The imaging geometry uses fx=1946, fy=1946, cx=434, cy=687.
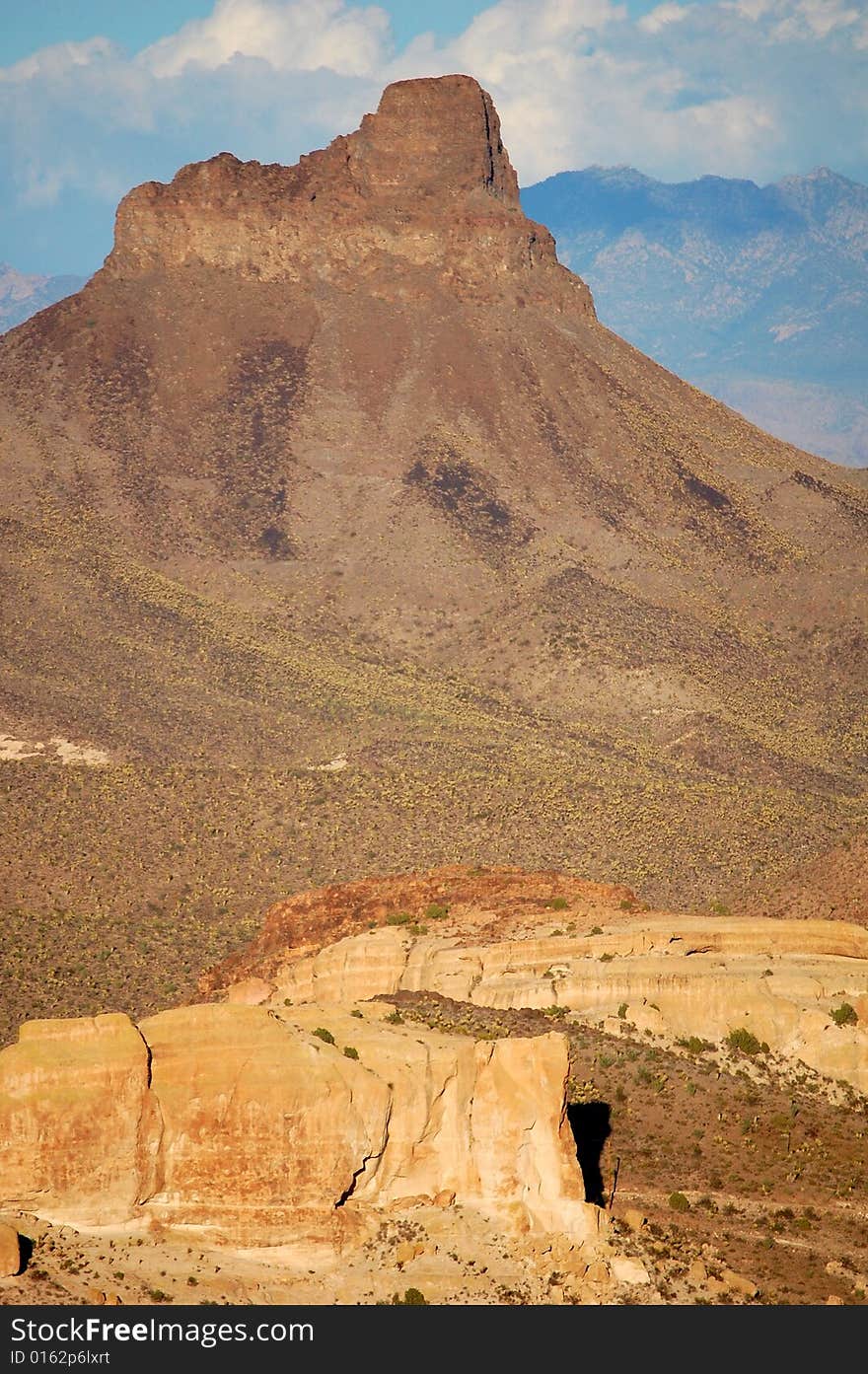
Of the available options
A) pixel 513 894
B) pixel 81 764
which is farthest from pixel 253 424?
pixel 513 894

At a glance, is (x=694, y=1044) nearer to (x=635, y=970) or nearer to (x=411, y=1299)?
(x=635, y=970)

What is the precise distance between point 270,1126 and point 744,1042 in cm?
1749

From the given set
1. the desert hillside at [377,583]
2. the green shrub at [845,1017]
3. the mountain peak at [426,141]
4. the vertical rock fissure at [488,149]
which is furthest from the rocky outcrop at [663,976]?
the vertical rock fissure at [488,149]

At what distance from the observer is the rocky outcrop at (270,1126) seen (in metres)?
32.0

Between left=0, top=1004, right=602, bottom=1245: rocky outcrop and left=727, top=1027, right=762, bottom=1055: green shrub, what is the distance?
43.1 feet

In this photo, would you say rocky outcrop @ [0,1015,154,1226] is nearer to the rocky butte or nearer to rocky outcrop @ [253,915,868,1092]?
the rocky butte

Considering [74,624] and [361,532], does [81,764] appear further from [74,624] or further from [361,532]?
[361,532]

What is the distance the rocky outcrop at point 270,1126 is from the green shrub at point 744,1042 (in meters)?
13.1

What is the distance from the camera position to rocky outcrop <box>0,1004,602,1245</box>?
105 ft

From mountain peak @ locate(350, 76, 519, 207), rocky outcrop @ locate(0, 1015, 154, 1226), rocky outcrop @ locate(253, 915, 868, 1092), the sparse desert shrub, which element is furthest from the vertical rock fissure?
rocky outcrop @ locate(0, 1015, 154, 1226)

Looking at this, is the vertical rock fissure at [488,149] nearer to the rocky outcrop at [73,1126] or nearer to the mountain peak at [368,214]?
the mountain peak at [368,214]

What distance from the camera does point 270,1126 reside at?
→ 107 feet

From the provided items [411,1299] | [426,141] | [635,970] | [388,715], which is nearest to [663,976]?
[635,970]

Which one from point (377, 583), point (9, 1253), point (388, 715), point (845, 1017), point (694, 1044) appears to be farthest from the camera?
point (377, 583)
